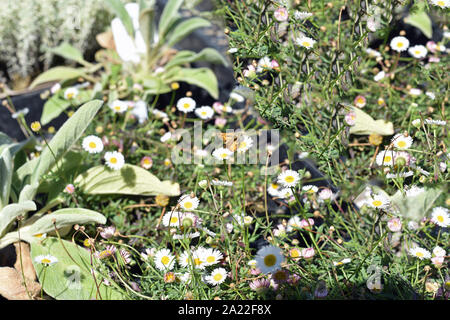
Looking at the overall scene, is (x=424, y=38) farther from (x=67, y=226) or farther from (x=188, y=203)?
(x=67, y=226)

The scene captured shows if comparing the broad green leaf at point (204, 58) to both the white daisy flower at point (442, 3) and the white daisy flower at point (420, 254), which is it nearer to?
the white daisy flower at point (442, 3)

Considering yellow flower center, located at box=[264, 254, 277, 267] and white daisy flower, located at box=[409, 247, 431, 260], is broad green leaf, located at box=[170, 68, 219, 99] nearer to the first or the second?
yellow flower center, located at box=[264, 254, 277, 267]

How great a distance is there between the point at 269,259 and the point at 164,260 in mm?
271

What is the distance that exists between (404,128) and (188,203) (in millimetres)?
838

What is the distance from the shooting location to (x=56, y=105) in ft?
6.22

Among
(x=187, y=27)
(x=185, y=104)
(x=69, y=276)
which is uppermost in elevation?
(x=187, y=27)

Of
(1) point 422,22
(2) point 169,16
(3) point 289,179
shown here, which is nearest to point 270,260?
(3) point 289,179

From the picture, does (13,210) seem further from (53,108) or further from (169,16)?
(169,16)

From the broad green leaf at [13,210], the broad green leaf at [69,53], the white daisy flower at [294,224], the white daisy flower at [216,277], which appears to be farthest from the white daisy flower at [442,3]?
the broad green leaf at [69,53]

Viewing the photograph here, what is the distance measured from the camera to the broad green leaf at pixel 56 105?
6.15 feet

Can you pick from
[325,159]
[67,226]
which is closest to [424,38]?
[325,159]

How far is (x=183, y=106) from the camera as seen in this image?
1569 mm

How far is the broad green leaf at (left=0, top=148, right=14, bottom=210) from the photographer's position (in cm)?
125

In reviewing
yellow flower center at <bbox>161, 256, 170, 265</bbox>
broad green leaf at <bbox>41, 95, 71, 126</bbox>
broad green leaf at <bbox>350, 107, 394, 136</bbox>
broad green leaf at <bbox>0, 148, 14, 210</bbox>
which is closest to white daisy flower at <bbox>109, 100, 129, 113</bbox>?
broad green leaf at <bbox>41, 95, 71, 126</bbox>
